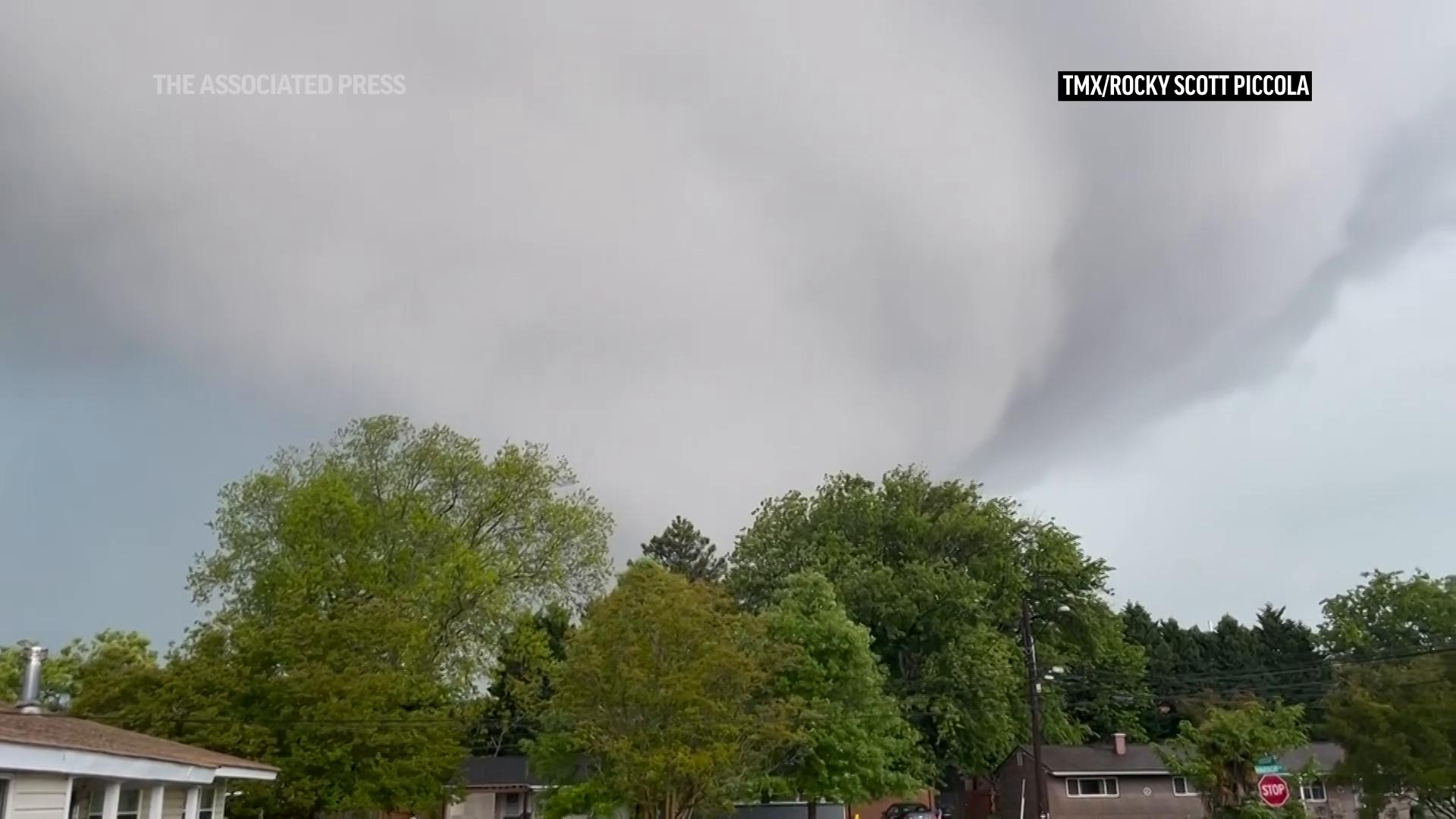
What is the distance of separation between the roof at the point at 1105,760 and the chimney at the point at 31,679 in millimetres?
44915

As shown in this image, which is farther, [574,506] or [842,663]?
[574,506]

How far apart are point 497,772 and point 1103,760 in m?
33.0

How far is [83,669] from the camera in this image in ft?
134

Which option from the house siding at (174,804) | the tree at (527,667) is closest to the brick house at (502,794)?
the tree at (527,667)

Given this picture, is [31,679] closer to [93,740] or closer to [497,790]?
[93,740]

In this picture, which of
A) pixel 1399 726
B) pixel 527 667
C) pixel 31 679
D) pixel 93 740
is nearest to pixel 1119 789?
pixel 1399 726

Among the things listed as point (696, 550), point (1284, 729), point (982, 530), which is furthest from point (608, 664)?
point (696, 550)

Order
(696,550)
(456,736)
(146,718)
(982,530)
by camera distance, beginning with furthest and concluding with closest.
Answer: (696,550) < (982,530) < (456,736) < (146,718)

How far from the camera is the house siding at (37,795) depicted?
16.7 m

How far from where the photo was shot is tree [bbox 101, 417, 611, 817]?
110ft

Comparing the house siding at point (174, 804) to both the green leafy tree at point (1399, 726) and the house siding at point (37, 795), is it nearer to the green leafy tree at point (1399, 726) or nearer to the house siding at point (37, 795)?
the house siding at point (37, 795)

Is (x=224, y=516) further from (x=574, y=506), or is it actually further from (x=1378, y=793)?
(x=1378, y=793)

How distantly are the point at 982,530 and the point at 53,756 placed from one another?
155ft

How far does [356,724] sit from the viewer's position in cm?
3347
